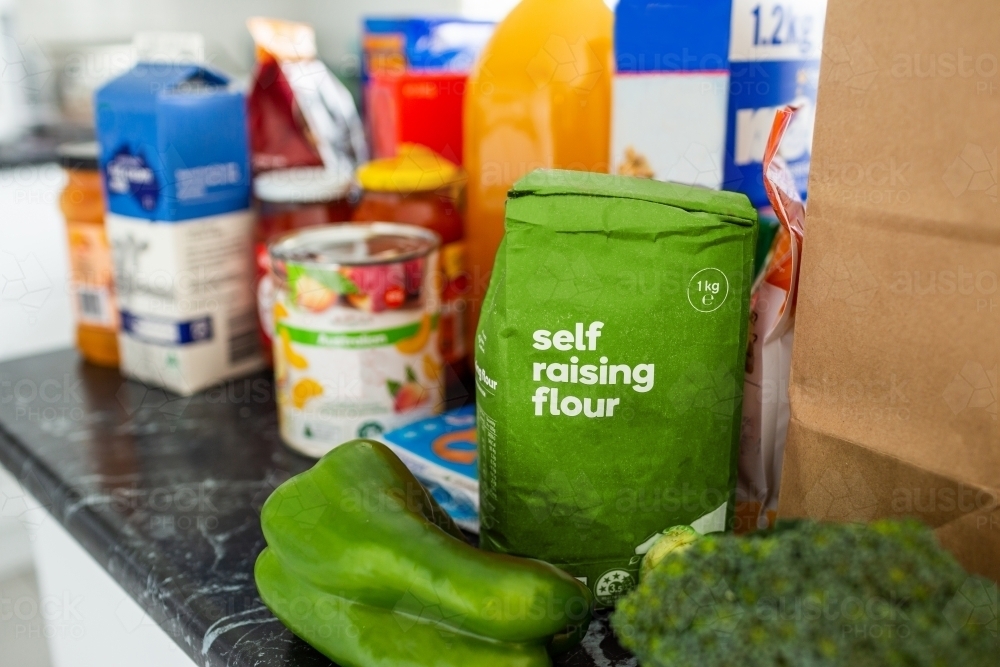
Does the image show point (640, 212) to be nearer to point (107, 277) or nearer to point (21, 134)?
point (107, 277)

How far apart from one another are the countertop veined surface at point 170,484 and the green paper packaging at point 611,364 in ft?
0.30

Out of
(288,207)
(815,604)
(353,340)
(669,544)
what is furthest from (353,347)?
(815,604)

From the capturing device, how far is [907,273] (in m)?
0.49

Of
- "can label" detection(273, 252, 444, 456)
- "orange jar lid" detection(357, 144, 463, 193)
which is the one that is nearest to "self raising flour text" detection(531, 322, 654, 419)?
"can label" detection(273, 252, 444, 456)

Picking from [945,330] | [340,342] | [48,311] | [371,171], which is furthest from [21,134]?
→ [945,330]

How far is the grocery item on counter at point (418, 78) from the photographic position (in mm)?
1042

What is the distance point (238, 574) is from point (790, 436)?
0.41m

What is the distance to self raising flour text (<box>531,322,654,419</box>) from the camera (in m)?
0.55

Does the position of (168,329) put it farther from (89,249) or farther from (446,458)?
(446,458)

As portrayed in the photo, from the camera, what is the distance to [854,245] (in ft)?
1.69

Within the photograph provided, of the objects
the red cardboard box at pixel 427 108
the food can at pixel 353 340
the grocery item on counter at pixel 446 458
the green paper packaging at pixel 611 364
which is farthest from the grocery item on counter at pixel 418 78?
the green paper packaging at pixel 611 364

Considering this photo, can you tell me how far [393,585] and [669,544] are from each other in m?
0.16

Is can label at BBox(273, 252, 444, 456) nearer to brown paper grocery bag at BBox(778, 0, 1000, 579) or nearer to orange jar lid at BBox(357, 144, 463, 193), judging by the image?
orange jar lid at BBox(357, 144, 463, 193)

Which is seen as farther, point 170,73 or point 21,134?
point 21,134
